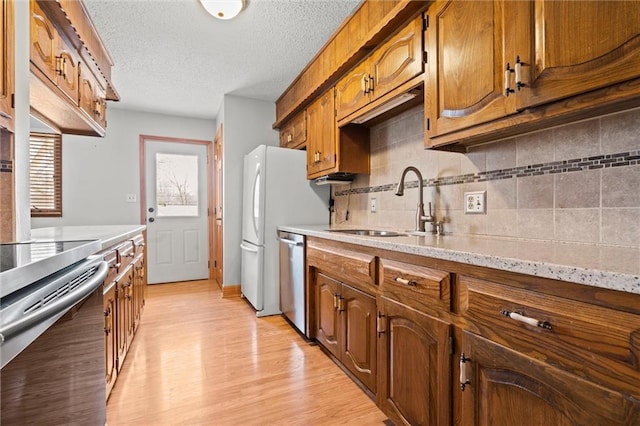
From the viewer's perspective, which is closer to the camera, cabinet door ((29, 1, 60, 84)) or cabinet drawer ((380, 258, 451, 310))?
cabinet drawer ((380, 258, 451, 310))

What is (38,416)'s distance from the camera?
0.74 metres

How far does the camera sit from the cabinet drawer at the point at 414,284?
1121 mm

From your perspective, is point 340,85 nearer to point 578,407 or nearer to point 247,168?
point 247,168

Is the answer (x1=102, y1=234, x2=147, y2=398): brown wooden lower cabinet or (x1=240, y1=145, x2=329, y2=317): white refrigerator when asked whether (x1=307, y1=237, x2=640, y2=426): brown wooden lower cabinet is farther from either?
(x1=240, y1=145, x2=329, y2=317): white refrigerator

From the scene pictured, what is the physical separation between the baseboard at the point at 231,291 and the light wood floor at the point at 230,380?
83 cm

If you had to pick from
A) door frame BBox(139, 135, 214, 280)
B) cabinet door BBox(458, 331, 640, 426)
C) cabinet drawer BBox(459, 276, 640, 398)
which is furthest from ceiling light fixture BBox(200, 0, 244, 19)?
door frame BBox(139, 135, 214, 280)

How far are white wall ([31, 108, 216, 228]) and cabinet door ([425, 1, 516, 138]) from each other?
4.02 metres

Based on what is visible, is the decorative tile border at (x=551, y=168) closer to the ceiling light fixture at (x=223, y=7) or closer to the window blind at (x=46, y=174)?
the ceiling light fixture at (x=223, y=7)

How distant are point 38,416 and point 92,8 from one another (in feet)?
8.17

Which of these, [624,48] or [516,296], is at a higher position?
[624,48]

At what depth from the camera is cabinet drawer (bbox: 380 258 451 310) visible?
1.12 meters

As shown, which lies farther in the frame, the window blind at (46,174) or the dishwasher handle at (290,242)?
the window blind at (46,174)

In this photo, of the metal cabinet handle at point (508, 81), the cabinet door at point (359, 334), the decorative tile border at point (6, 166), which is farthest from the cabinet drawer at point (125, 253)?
the metal cabinet handle at point (508, 81)

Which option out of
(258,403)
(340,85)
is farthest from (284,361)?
(340,85)
